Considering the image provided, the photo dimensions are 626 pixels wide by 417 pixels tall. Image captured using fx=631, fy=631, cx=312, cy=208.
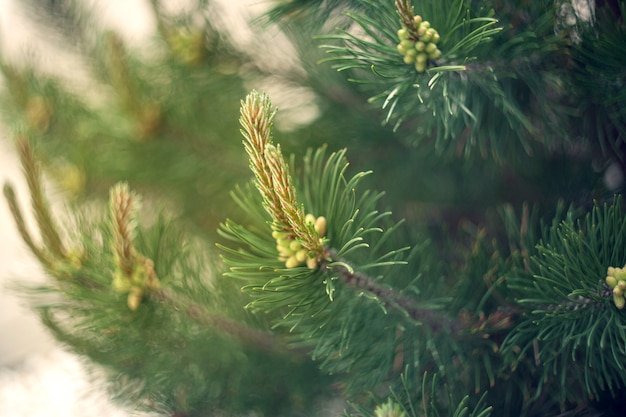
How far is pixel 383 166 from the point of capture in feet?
1.50

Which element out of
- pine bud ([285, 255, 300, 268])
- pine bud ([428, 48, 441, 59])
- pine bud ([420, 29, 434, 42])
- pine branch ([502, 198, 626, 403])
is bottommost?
pine branch ([502, 198, 626, 403])

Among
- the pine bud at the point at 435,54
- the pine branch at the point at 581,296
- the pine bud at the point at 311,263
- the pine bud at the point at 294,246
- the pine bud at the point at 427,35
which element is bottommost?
the pine branch at the point at 581,296

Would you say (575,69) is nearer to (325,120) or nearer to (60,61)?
(325,120)

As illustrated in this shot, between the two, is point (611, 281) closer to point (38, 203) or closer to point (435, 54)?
point (435, 54)

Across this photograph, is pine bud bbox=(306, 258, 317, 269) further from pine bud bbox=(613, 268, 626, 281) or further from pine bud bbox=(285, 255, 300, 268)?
pine bud bbox=(613, 268, 626, 281)

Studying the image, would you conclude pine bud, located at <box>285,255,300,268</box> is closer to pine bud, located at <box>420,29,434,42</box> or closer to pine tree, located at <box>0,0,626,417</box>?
pine tree, located at <box>0,0,626,417</box>

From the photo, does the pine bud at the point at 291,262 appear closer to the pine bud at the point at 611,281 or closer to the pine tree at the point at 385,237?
the pine tree at the point at 385,237

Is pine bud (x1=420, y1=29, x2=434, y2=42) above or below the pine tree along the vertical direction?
above

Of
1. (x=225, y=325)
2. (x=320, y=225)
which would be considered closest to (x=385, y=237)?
(x=320, y=225)

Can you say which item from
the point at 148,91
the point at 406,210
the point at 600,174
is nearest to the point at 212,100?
the point at 148,91

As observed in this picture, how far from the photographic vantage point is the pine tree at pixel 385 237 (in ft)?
0.87

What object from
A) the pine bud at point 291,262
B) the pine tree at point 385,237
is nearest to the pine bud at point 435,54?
the pine tree at point 385,237

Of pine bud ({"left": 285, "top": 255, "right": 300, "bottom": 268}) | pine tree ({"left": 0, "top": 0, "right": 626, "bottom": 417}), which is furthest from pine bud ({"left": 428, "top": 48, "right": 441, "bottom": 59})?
pine bud ({"left": 285, "top": 255, "right": 300, "bottom": 268})

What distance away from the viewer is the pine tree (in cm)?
26
